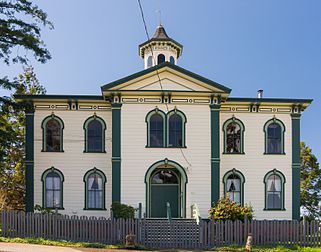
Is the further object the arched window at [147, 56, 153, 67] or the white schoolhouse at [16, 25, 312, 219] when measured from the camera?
the arched window at [147, 56, 153, 67]

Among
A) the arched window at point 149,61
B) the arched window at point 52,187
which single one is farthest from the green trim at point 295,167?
the arched window at point 52,187

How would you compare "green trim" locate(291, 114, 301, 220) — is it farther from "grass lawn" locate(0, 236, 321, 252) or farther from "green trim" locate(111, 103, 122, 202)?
"green trim" locate(111, 103, 122, 202)

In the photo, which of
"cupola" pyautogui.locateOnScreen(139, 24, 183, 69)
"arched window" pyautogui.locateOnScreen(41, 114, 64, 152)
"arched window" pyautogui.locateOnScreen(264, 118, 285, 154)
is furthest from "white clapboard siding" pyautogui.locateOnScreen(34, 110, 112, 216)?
"arched window" pyautogui.locateOnScreen(264, 118, 285, 154)

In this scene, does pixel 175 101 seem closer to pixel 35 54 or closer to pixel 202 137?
pixel 202 137

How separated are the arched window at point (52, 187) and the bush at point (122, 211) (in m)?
3.94

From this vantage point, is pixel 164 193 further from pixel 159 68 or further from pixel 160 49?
pixel 160 49

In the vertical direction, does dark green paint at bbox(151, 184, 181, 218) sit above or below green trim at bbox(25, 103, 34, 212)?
below

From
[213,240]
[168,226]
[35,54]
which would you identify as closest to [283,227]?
[213,240]

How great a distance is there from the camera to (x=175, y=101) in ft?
74.2

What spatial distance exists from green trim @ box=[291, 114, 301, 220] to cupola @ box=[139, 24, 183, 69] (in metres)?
9.77

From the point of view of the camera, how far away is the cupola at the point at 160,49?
92.7 ft

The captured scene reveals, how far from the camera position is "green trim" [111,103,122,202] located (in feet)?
71.4

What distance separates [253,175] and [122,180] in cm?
767

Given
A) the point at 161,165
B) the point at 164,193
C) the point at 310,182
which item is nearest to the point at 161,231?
the point at 161,165
